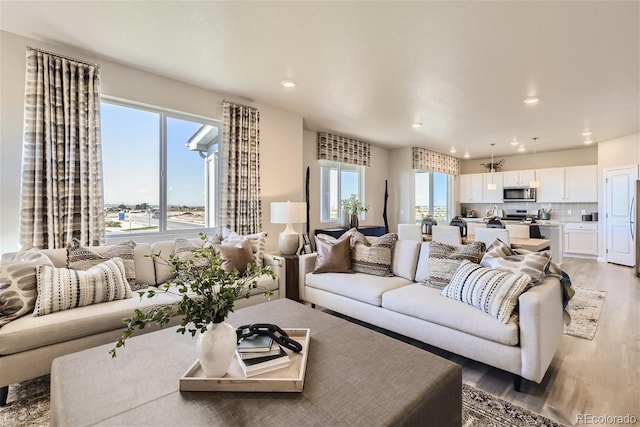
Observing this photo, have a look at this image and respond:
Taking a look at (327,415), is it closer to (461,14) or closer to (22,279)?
(22,279)

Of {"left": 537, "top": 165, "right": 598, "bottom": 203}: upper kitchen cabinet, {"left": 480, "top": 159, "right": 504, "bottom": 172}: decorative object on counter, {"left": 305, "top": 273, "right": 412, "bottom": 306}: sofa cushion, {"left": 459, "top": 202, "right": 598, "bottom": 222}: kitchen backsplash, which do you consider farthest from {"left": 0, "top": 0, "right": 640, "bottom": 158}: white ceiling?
{"left": 480, "top": 159, "right": 504, "bottom": 172}: decorative object on counter

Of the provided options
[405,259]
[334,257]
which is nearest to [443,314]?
[405,259]

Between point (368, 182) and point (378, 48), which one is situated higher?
point (378, 48)

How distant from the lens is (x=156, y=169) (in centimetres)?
350

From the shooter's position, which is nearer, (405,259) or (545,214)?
(405,259)

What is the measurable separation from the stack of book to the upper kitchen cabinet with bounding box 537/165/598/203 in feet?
26.9

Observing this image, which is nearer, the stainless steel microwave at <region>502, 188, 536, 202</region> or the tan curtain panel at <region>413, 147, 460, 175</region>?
the tan curtain panel at <region>413, 147, 460, 175</region>

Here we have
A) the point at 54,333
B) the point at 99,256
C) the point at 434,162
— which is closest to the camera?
the point at 54,333

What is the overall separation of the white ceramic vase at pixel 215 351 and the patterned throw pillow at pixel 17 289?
165 cm

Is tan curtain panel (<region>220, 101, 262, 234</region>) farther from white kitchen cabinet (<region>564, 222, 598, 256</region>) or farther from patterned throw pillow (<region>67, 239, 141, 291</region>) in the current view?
white kitchen cabinet (<region>564, 222, 598, 256</region>)

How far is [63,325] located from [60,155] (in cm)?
160

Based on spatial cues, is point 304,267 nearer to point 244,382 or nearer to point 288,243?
point 288,243

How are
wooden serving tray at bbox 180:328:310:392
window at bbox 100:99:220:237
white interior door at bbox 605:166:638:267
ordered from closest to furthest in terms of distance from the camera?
1. wooden serving tray at bbox 180:328:310:392
2. window at bbox 100:99:220:237
3. white interior door at bbox 605:166:638:267

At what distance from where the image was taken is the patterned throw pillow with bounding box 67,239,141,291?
2.40 metres
